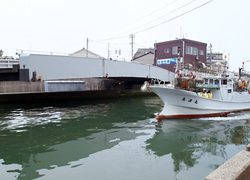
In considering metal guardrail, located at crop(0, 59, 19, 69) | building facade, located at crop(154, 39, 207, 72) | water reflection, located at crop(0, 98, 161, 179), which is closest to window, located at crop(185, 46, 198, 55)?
building facade, located at crop(154, 39, 207, 72)

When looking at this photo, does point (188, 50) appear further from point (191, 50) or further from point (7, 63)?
point (7, 63)

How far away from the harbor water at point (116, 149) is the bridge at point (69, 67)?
6.34 meters

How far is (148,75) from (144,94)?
→ 40.1 ft

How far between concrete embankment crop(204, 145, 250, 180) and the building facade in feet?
125

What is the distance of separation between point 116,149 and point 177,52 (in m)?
36.5

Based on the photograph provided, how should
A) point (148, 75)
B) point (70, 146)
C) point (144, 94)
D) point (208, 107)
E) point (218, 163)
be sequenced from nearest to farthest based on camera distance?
1. point (218, 163)
2. point (70, 146)
3. point (208, 107)
4. point (148, 75)
5. point (144, 94)

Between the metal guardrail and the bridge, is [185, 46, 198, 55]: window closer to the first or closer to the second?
the bridge

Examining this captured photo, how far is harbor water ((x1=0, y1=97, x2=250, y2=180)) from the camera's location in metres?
6.94

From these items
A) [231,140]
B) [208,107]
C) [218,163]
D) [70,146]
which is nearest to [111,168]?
[70,146]

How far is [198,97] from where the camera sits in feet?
53.3

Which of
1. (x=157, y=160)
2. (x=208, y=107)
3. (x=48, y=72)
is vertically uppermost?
(x=48, y=72)

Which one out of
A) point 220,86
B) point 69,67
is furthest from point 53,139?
point 220,86

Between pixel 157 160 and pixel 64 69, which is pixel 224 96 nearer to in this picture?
pixel 157 160

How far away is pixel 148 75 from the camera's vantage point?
102ft
